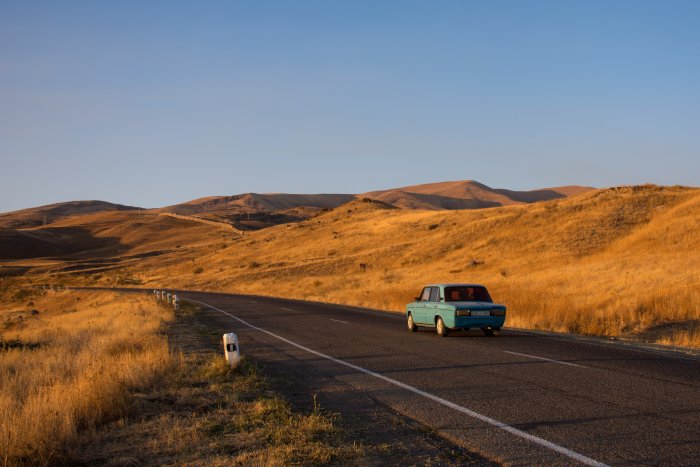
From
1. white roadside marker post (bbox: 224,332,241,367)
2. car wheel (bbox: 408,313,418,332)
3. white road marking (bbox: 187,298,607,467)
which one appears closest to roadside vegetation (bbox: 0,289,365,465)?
white roadside marker post (bbox: 224,332,241,367)

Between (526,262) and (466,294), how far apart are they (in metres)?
28.1

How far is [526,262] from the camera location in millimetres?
45250

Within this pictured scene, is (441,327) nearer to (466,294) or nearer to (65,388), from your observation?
(466,294)

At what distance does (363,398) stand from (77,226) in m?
175

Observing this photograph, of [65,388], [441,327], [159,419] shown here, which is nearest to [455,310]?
[441,327]

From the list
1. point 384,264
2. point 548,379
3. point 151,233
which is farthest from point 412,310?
point 151,233

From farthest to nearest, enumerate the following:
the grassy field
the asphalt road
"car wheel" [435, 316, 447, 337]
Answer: the grassy field
"car wheel" [435, 316, 447, 337]
the asphalt road

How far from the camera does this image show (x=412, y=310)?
65.6 feet

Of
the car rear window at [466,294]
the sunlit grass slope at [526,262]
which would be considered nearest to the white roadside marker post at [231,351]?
the car rear window at [466,294]

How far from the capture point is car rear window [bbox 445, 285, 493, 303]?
1855 cm

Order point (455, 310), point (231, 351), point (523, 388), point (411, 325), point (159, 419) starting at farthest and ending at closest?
point (411, 325), point (455, 310), point (231, 351), point (523, 388), point (159, 419)

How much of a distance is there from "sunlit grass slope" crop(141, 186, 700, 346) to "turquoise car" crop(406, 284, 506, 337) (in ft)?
11.3

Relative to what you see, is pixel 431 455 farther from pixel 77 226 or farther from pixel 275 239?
pixel 77 226

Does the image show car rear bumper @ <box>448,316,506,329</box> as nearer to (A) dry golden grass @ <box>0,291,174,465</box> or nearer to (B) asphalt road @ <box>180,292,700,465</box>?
(B) asphalt road @ <box>180,292,700,465</box>
